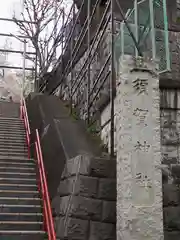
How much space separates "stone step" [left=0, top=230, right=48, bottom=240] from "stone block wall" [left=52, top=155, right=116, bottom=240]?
339 millimetres

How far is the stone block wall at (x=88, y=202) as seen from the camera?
4605 mm

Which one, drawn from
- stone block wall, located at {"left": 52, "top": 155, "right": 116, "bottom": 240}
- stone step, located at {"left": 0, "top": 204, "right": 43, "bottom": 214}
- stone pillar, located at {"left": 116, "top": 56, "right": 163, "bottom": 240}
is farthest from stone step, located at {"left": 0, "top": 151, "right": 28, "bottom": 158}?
stone pillar, located at {"left": 116, "top": 56, "right": 163, "bottom": 240}

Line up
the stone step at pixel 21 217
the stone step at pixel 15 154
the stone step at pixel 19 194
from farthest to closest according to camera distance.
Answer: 1. the stone step at pixel 15 154
2. the stone step at pixel 19 194
3. the stone step at pixel 21 217

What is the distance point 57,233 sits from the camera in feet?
15.9

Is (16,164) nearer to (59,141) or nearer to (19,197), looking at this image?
(19,197)

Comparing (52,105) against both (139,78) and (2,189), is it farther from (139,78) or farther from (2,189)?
(139,78)

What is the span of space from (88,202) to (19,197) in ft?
6.43

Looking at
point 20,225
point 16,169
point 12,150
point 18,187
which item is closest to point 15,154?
point 12,150

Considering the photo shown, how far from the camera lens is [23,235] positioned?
17.1 feet

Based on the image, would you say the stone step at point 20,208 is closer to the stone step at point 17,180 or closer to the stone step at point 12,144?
the stone step at point 17,180

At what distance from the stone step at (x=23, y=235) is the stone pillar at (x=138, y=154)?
145cm

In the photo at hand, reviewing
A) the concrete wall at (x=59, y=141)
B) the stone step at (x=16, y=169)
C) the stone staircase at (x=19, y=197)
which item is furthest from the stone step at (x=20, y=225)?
the stone step at (x=16, y=169)

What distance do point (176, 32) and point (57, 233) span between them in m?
4.69

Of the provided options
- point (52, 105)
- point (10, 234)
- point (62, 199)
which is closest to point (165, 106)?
point (62, 199)
